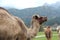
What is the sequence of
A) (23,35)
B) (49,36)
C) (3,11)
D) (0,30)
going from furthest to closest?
(49,36) → (23,35) → (3,11) → (0,30)

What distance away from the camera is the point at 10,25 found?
8.86 m

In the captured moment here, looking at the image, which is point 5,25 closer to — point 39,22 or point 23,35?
point 23,35

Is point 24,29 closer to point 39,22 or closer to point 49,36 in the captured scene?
point 39,22

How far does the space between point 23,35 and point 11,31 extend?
3.44 feet

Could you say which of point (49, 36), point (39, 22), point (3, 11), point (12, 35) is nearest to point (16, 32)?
point (12, 35)

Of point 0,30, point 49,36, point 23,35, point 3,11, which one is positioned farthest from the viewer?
point 49,36

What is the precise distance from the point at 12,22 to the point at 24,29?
1.01 metres

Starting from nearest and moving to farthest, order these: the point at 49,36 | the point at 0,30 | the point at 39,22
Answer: the point at 0,30
the point at 39,22
the point at 49,36

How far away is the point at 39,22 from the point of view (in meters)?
13.9

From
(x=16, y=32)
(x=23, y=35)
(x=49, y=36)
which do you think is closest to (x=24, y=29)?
(x=23, y=35)

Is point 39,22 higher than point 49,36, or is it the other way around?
point 39,22

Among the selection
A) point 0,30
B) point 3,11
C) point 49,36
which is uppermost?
point 3,11

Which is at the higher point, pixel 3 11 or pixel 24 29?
pixel 3 11

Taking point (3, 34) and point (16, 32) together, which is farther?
point (16, 32)
